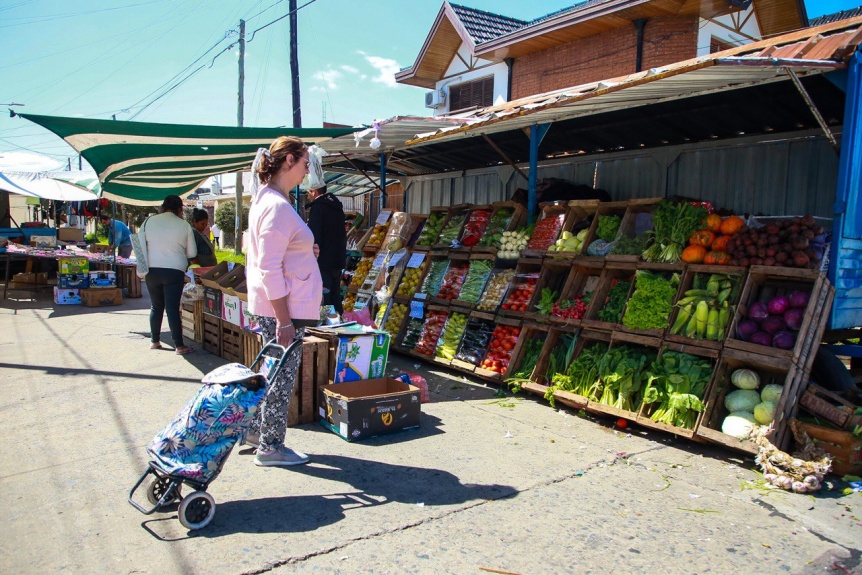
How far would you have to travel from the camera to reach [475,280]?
25.0 feet

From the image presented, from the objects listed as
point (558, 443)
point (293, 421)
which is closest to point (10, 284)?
point (293, 421)

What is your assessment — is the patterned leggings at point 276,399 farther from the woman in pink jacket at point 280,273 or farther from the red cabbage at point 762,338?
the red cabbage at point 762,338

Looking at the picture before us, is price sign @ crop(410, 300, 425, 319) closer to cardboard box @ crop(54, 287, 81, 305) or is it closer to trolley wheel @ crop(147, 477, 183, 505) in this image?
trolley wheel @ crop(147, 477, 183, 505)

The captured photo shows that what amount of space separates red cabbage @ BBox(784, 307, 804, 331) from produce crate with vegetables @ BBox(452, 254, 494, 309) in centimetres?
349

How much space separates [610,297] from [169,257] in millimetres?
5570

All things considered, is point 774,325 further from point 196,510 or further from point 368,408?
point 196,510

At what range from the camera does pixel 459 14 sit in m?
19.2

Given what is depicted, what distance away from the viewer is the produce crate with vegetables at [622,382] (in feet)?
17.4

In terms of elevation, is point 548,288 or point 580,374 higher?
point 548,288

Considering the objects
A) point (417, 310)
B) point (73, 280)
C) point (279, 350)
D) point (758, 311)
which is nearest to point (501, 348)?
point (417, 310)

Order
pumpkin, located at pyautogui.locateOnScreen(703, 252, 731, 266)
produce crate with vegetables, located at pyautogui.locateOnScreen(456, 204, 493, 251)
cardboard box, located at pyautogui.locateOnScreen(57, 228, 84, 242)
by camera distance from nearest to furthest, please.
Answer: pumpkin, located at pyautogui.locateOnScreen(703, 252, 731, 266) < produce crate with vegetables, located at pyautogui.locateOnScreen(456, 204, 493, 251) < cardboard box, located at pyautogui.locateOnScreen(57, 228, 84, 242)

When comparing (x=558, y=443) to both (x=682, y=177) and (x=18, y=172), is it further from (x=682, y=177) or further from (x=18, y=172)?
(x=18, y=172)

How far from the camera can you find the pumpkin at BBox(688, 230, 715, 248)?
5441 mm

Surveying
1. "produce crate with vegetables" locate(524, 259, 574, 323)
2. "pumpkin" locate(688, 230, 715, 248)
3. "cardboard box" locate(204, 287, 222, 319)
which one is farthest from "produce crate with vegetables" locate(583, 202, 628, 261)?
"cardboard box" locate(204, 287, 222, 319)
